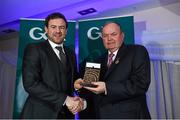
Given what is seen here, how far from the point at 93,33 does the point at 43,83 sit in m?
1.27

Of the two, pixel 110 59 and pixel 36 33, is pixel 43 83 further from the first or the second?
pixel 36 33

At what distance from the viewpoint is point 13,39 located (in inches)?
189

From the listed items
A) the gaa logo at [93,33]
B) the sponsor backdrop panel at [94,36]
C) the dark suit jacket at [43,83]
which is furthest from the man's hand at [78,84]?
the gaa logo at [93,33]

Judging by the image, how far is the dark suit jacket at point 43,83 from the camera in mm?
1585

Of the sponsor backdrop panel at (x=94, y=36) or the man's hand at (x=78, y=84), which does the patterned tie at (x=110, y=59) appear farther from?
the sponsor backdrop panel at (x=94, y=36)

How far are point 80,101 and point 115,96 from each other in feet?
0.81

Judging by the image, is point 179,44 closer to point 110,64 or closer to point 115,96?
point 110,64

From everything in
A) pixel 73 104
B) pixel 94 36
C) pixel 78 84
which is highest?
pixel 94 36

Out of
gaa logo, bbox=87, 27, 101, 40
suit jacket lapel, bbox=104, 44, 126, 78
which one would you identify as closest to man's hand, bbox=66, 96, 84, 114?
suit jacket lapel, bbox=104, 44, 126, 78

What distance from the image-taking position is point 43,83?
5.34ft

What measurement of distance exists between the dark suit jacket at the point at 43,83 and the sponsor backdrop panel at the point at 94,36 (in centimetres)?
95

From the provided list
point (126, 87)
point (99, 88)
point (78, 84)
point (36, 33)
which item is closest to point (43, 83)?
point (78, 84)

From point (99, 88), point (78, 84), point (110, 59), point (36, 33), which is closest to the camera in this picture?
point (99, 88)

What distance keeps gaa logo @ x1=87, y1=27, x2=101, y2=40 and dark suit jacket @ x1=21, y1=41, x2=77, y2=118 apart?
105 cm
